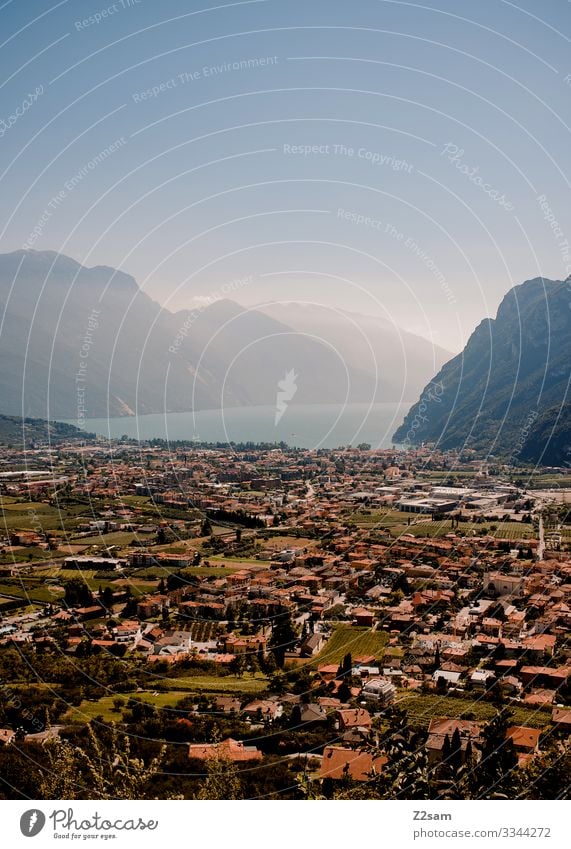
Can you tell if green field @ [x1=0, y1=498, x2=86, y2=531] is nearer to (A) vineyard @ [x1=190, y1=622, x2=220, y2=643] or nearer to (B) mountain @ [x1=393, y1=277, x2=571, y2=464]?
(A) vineyard @ [x1=190, y1=622, x2=220, y2=643]

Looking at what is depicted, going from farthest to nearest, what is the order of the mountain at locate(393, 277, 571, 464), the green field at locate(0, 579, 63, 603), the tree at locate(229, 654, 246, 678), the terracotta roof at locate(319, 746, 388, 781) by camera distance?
A: the mountain at locate(393, 277, 571, 464) < the green field at locate(0, 579, 63, 603) < the tree at locate(229, 654, 246, 678) < the terracotta roof at locate(319, 746, 388, 781)

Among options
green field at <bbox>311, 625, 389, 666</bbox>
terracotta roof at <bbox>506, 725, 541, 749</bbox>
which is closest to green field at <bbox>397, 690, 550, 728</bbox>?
terracotta roof at <bbox>506, 725, 541, 749</bbox>

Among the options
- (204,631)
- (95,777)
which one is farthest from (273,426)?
(95,777)

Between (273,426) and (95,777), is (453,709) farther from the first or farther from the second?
(273,426)

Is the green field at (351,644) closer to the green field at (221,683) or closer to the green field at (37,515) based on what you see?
the green field at (221,683)
